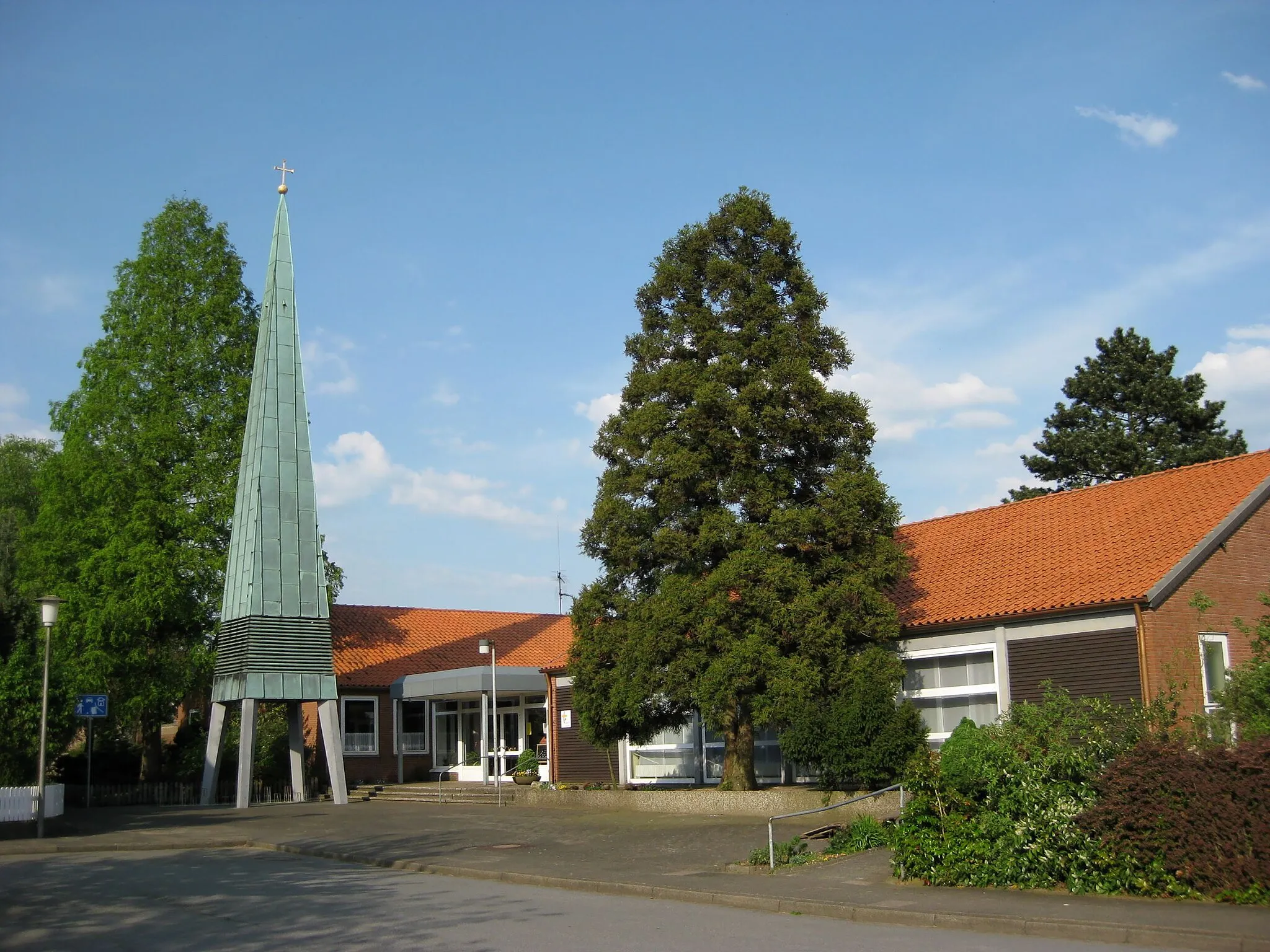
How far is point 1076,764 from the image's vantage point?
12.8 metres

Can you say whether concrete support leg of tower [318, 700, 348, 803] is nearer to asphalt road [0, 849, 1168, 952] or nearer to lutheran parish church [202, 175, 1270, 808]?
→ lutheran parish church [202, 175, 1270, 808]

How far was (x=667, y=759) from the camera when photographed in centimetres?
2783

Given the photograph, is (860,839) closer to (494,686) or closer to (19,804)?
(19,804)

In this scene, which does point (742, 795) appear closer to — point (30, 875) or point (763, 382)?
point (763, 382)

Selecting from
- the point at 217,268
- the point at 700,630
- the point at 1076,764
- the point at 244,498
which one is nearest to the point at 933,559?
the point at 700,630

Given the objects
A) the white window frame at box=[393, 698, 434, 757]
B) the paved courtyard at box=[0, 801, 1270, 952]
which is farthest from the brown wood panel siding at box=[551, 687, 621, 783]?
the white window frame at box=[393, 698, 434, 757]

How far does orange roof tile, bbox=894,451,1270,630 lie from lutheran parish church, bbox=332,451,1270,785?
0.13 feet

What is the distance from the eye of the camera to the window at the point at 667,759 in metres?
27.2

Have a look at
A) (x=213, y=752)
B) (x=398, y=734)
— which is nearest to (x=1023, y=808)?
(x=213, y=752)

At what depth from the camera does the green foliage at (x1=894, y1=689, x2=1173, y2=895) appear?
12078mm

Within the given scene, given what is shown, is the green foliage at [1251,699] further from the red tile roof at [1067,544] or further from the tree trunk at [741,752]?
the tree trunk at [741,752]

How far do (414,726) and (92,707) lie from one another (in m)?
12.3

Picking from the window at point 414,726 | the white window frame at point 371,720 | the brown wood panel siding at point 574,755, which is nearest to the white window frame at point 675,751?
the brown wood panel siding at point 574,755

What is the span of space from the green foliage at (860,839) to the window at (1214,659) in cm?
713
